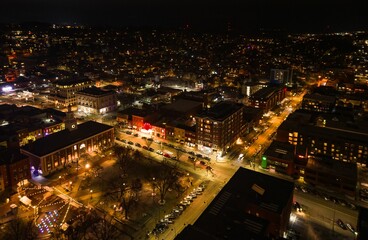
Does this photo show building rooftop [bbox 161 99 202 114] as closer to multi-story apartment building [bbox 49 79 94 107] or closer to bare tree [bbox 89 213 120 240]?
multi-story apartment building [bbox 49 79 94 107]

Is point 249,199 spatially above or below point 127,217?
above

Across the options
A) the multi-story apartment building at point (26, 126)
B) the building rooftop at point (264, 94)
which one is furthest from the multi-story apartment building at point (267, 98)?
the multi-story apartment building at point (26, 126)

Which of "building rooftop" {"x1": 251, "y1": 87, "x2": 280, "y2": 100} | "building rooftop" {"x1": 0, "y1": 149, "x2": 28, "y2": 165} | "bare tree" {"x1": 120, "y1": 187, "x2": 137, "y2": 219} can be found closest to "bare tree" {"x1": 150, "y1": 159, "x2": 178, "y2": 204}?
"bare tree" {"x1": 120, "y1": 187, "x2": 137, "y2": 219}

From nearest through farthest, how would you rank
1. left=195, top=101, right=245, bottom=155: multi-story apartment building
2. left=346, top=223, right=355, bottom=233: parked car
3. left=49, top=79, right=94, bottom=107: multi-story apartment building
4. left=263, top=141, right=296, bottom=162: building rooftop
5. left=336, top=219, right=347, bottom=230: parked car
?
1. left=346, top=223, right=355, bottom=233: parked car
2. left=336, top=219, right=347, bottom=230: parked car
3. left=263, top=141, right=296, bottom=162: building rooftop
4. left=195, top=101, right=245, bottom=155: multi-story apartment building
5. left=49, top=79, right=94, bottom=107: multi-story apartment building

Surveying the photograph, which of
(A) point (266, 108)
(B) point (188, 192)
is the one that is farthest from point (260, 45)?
(B) point (188, 192)

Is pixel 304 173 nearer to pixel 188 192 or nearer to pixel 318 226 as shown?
pixel 318 226


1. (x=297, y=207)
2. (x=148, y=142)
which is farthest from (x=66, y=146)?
(x=297, y=207)
